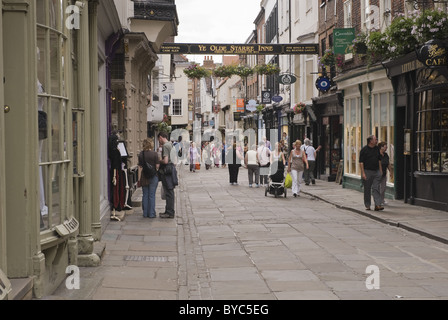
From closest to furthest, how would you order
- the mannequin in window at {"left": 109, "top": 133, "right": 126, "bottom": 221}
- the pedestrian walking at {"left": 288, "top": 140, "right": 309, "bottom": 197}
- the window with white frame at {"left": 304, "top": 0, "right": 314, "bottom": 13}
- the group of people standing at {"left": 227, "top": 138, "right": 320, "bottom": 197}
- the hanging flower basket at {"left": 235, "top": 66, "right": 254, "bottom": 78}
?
the mannequin in window at {"left": 109, "top": 133, "right": 126, "bottom": 221} → the pedestrian walking at {"left": 288, "top": 140, "right": 309, "bottom": 197} → the group of people standing at {"left": 227, "top": 138, "right": 320, "bottom": 197} → the window with white frame at {"left": 304, "top": 0, "right": 314, "bottom": 13} → the hanging flower basket at {"left": 235, "top": 66, "right": 254, "bottom": 78}

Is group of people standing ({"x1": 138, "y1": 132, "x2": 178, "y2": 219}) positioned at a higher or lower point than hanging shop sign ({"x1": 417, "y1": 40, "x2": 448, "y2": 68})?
lower

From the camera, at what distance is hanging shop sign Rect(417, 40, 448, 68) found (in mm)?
14703

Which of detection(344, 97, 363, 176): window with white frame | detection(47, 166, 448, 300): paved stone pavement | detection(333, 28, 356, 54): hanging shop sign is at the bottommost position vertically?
detection(47, 166, 448, 300): paved stone pavement

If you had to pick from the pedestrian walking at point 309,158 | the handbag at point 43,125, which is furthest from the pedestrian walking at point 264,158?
the handbag at point 43,125

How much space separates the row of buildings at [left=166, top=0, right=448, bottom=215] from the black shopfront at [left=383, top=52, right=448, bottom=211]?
0.02 m

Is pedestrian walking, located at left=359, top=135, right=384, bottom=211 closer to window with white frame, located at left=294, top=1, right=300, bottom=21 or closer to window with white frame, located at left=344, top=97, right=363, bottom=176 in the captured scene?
window with white frame, located at left=344, top=97, right=363, bottom=176

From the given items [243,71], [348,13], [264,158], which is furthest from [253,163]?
[243,71]

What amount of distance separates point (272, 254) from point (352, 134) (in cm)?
1490

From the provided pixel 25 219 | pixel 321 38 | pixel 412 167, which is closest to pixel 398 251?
pixel 25 219

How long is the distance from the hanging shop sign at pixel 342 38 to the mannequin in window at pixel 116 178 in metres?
10.3

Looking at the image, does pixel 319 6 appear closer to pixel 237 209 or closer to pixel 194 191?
pixel 194 191

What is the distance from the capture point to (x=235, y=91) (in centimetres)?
7812

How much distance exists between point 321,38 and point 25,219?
971 inches
